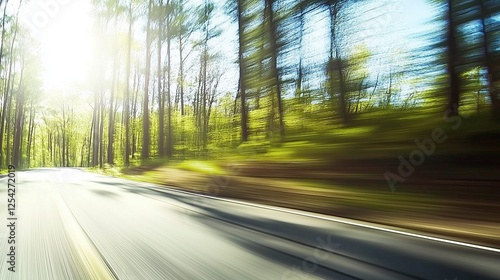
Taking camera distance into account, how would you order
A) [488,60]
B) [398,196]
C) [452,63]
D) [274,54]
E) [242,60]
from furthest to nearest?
1. [242,60]
2. [274,54]
3. [452,63]
4. [488,60]
5. [398,196]

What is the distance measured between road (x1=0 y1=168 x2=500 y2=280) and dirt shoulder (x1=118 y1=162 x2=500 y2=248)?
107 cm

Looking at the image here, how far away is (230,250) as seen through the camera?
10.3ft

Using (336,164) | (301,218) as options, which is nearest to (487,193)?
(301,218)

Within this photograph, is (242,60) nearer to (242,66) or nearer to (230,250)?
(242,66)

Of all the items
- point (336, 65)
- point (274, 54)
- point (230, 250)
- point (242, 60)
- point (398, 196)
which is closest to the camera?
point (230, 250)

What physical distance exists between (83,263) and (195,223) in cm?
176

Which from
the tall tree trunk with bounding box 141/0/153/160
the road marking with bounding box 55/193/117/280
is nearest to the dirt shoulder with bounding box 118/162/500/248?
the road marking with bounding box 55/193/117/280

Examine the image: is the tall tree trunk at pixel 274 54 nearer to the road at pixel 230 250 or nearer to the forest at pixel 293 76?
the forest at pixel 293 76

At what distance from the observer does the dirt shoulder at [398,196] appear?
161 inches

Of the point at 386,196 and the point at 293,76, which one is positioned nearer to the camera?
the point at 386,196

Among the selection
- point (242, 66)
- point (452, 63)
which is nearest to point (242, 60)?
point (242, 66)

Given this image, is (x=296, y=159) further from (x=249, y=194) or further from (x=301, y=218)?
(x=301, y=218)

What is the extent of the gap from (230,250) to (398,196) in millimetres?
3764

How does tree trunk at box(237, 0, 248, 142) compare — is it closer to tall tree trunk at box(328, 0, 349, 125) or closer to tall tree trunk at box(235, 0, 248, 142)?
tall tree trunk at box(235, 0, 248, 142)
